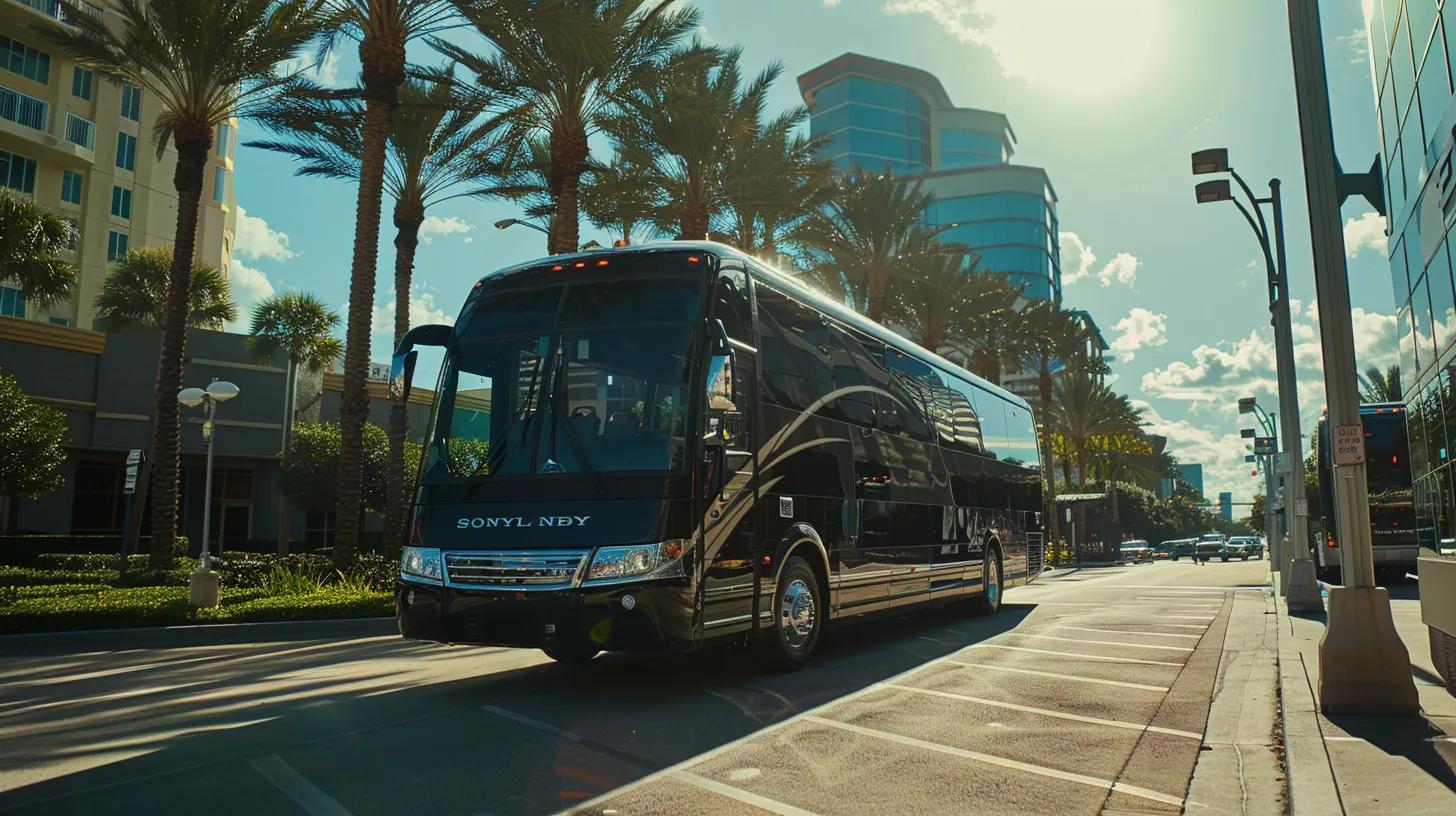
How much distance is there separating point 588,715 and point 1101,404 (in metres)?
60.9

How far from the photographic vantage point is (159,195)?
49.4m

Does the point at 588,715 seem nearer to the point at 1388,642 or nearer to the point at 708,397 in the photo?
the point at 708,397

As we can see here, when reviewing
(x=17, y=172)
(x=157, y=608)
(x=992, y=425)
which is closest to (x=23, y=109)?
(x=17, y=172)

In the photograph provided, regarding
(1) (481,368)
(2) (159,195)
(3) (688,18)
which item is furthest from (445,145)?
(2) (159,195)

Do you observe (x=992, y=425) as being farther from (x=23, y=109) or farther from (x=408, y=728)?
(x=23, y=109)

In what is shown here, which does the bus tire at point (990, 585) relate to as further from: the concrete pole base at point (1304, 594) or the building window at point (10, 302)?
the building window at point (10, 302)

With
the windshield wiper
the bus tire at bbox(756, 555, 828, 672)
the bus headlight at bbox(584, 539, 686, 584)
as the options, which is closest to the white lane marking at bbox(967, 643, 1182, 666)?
the bus tire at bbox(756, 555, 828, 672)

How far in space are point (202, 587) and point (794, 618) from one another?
9.96 meters

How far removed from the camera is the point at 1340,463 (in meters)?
7.32

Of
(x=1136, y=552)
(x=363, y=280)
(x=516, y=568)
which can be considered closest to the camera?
(x=516, y=568)

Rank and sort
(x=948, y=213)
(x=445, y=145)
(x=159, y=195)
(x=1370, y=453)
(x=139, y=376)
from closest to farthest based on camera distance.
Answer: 1. (x=1370, y=453)
2. (x=445, y=145)
3. (x=139, y=376)
4. (x=159, y=195)
5. (x=948, y=213)

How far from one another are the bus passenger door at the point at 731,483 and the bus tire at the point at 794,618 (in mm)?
590

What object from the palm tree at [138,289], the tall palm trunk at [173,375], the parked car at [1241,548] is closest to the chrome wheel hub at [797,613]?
the tall palm trunk at [173,375]

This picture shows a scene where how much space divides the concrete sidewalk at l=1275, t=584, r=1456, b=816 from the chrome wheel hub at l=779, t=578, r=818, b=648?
3714 mm
